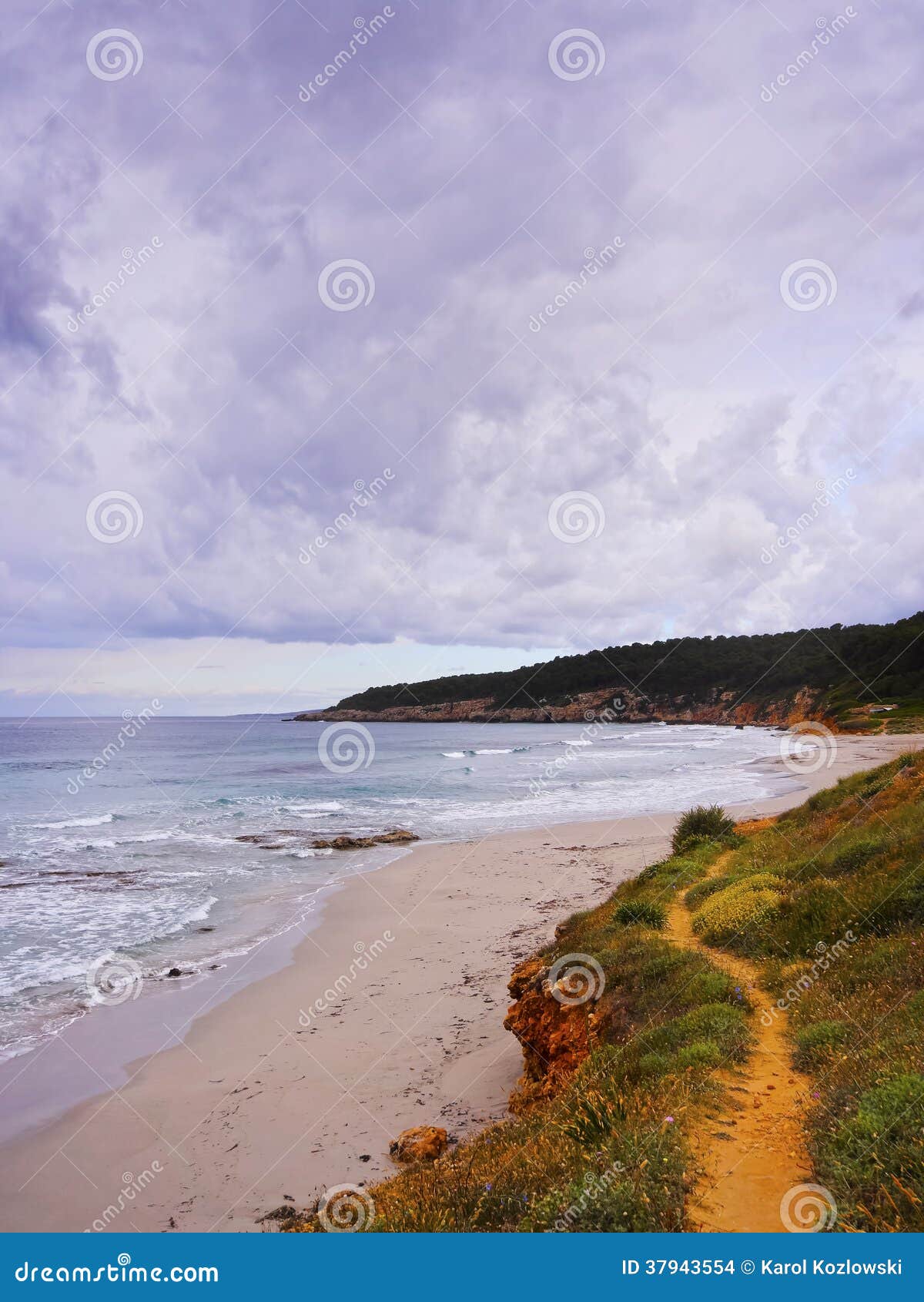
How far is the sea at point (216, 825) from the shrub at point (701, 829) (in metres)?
9.22

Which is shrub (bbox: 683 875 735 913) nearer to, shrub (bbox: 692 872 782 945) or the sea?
shrub (bbox: 692 872 782 945)

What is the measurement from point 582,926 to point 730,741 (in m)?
74.7

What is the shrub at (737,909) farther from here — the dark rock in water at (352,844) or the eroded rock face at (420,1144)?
the dark rock in water at (352,844)

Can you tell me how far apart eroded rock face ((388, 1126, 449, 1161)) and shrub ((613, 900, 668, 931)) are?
4565mm

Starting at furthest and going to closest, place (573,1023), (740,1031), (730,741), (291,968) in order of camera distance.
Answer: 1. (730,741)
2. (291,968)
3. (573,1023)
4. (740,1031)

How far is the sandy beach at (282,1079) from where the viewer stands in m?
6.93

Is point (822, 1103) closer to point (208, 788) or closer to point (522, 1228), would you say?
point (522, 1228)

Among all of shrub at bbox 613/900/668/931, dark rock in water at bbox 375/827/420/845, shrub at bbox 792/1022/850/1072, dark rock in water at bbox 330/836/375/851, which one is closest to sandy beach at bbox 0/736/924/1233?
shrub at bbox 613/900/668/931

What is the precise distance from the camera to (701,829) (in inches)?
661

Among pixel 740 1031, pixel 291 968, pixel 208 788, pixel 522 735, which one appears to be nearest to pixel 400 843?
pixel 291 968

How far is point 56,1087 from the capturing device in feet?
29.9

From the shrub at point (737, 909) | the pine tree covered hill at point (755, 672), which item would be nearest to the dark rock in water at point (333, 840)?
the shrub at point (737, 909)

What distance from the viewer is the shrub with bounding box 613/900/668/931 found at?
1067cm

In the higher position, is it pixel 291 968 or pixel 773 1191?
pixel 773 1191
